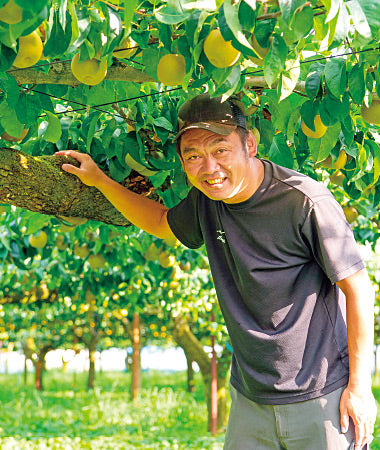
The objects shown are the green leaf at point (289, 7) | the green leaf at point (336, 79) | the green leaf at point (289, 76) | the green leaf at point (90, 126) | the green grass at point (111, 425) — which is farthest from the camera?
the green grass at point (111, 425)

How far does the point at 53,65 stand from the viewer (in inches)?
69.6

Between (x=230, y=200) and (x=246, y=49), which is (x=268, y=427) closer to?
(x=230, y=200)

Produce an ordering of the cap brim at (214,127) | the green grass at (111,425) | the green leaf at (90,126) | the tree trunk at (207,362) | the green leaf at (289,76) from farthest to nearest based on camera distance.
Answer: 1. the tree trunk at (207,362)
2. the green grass at (111,425)
3. the green leaf at (90,126)
4. the cap brim at (214,127)
5. the green leaf at (289,76)

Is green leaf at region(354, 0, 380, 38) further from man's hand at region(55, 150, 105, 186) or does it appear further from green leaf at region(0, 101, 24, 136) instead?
man's hand at region(55, 150, 105, 186)

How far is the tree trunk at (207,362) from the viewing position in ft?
27.9

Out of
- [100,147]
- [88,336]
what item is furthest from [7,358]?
[100,147]

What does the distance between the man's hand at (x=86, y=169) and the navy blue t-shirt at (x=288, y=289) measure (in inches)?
24.7

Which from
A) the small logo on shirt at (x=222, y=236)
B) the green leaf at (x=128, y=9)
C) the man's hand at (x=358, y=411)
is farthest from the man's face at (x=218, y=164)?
the man's hand at (x=358, y=411)

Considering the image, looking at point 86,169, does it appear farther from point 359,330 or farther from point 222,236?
point 359,330

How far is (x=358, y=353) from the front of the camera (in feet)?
5.66

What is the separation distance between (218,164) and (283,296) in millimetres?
476

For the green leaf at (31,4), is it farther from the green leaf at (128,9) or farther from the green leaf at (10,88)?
the green leaf at (10,88)

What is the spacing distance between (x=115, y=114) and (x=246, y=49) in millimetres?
1106

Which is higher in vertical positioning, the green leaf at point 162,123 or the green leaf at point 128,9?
the green leaf at point 162,123
